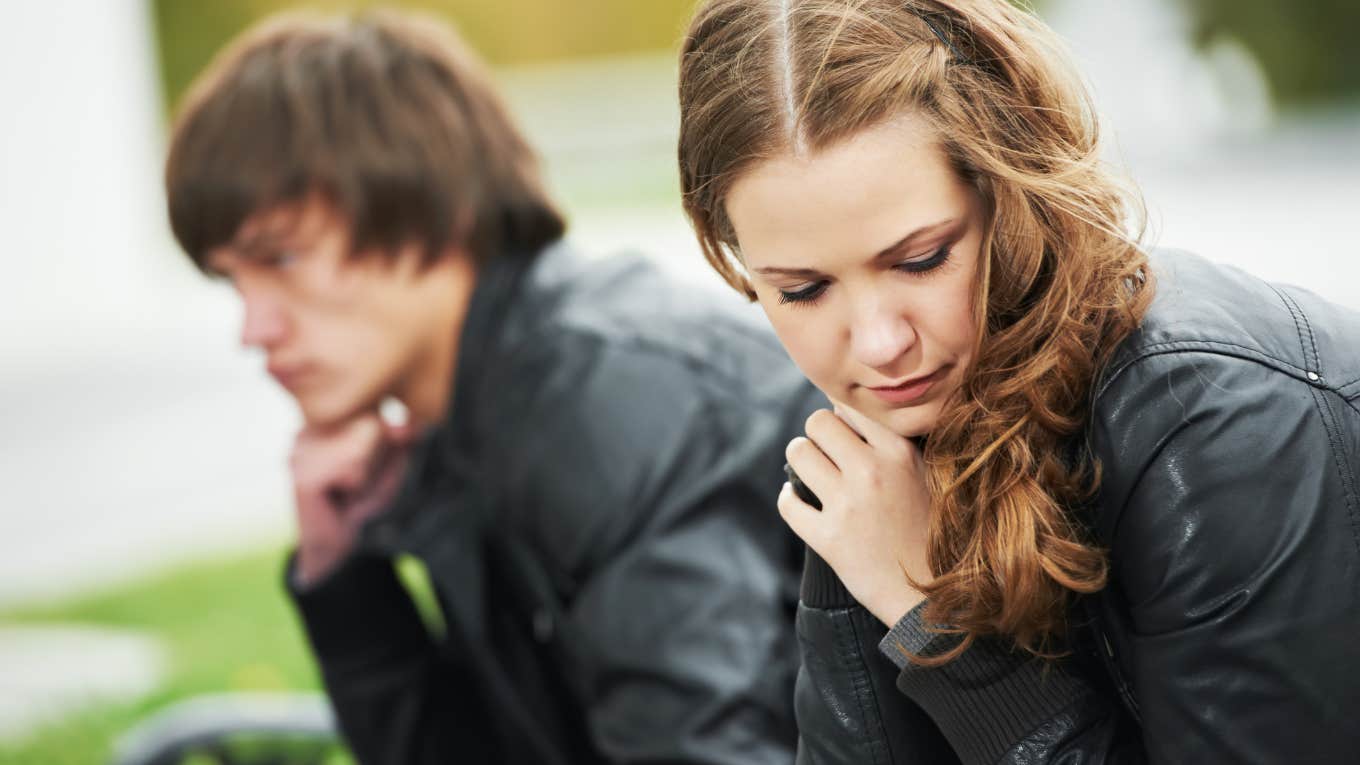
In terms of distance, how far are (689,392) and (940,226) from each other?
3.38ft

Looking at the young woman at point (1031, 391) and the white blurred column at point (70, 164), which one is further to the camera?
the white blurred column at point (70, 164)

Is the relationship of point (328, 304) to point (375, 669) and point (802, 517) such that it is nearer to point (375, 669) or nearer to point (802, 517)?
point (375, 669)

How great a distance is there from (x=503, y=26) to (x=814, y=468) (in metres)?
15.1

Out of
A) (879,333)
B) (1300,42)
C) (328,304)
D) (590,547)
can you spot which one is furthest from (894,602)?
(1300,42)

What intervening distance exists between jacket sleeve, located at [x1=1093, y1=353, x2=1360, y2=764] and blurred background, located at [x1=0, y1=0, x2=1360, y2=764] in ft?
0.89

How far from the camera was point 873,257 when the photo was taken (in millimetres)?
1461

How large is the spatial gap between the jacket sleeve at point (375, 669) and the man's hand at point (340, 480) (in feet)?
0.29

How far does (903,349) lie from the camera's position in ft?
4.94

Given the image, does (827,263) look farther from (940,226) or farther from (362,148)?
(362,148)

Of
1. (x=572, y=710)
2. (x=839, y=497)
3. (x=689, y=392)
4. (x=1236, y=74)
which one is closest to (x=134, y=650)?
(x=572, y=710)

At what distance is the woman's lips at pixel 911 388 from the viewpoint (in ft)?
5.15

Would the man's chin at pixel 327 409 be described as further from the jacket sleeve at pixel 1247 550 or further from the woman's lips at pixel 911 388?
the jacket sleeve at pixel 1247 550

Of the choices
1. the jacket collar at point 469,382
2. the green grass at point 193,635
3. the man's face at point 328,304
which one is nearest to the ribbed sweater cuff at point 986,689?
the jacket collar at point 469,382

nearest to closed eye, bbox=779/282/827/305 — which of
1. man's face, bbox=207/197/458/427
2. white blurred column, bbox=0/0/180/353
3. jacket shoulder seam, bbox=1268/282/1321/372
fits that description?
jacket shoulder seam, bbox=1268/282/1321/372
